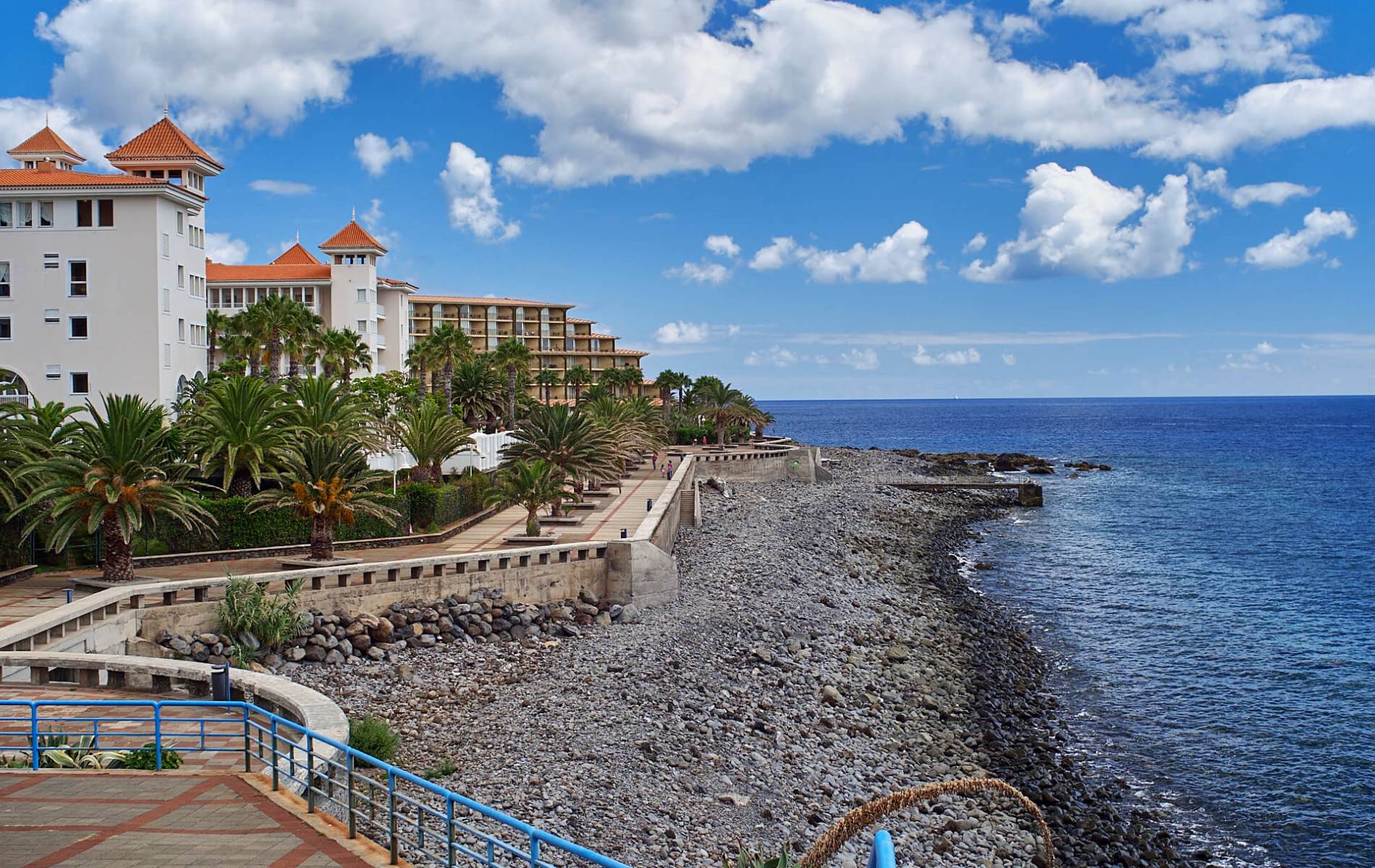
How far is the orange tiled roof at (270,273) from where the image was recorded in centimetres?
7525

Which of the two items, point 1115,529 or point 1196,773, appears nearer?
point 1196,773

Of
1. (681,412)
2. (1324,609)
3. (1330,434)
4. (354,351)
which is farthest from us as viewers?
(1330,434)

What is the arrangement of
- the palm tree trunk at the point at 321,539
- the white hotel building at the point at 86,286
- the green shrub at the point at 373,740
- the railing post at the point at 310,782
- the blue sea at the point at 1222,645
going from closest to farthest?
1. the railing post at the point at 310,782
2. the green shrub at the point at 373,740
3. the blue sea at the point at 1222,645
4. the palm tree trunk at the point at 321,539
5. the white hotel building at the point at 86,286

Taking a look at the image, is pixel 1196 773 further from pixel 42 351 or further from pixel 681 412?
pixel 681 412

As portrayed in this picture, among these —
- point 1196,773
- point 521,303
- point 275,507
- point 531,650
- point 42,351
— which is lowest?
point 1196,773

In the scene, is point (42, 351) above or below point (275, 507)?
above

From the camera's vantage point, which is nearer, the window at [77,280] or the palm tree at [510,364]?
the window at [77,280]

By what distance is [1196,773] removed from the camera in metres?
23.8

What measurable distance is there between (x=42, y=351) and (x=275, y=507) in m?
19.4

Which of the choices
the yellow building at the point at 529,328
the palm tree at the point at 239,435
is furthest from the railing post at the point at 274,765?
the yellow building at the point at 529,328

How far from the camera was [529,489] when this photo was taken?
34469 mm

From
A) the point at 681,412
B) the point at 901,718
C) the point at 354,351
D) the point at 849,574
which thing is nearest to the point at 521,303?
the point at 681,412

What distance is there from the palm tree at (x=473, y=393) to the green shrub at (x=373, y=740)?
168 ft

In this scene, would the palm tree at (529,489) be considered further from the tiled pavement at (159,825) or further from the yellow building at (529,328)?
the yellow building at (529,328)
